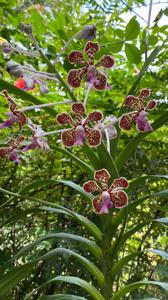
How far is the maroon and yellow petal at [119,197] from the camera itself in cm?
66

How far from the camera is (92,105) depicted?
1.32 meters

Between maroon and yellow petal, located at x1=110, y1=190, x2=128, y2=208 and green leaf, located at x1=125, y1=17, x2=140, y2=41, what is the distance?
0.33 metres

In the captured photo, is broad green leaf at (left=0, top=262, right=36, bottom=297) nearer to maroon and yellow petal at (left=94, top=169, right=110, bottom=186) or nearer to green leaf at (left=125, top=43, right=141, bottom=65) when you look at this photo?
maroon and yellow petal at (left=94, top=169, right=110, bottom=186)

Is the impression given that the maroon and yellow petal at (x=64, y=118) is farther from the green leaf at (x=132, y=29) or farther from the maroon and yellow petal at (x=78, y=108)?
the green leaf at (x=132, y=29)

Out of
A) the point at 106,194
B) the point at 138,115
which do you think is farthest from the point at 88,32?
the point at 106,194

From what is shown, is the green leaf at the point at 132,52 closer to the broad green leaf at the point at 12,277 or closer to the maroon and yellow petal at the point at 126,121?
the maroon and yellow petal at the point at 126,121

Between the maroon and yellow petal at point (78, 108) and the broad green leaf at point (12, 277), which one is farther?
the broad green leaf at point (12, 277)

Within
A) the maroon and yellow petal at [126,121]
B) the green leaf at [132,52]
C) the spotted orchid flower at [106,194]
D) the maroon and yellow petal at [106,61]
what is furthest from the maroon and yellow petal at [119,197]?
the green leaf at [132,52]

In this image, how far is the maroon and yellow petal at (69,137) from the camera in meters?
0.62

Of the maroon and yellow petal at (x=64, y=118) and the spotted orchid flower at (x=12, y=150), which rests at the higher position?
the maroon and yellow petal at (x=64, y=118)

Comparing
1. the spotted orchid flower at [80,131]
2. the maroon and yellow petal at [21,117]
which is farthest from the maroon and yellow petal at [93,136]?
the maroon and yellow petal at [21,117]

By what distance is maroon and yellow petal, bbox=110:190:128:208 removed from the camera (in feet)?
2.16

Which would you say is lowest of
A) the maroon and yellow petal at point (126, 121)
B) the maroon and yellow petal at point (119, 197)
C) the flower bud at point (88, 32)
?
the maroon and yellow petal at point (119, 197)

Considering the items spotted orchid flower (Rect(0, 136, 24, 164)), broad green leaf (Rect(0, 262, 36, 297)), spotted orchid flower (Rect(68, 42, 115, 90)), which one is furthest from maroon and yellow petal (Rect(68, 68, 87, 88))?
broad green leaf (Rect(0, 262, 36, 297))
